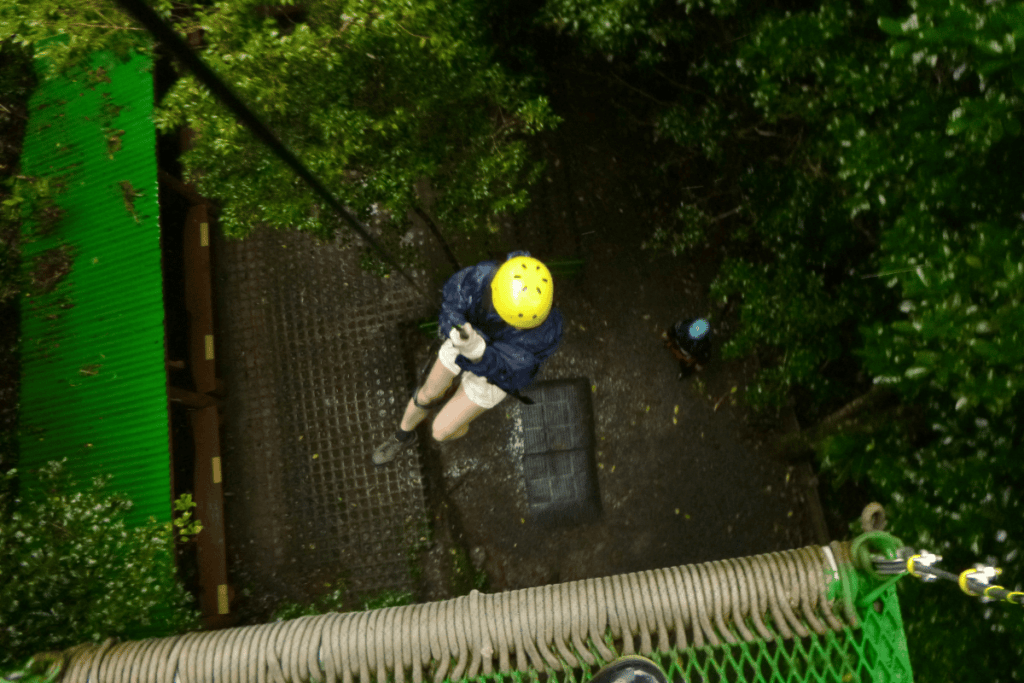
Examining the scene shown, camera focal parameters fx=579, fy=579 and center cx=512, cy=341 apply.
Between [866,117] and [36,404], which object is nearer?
[866,117]

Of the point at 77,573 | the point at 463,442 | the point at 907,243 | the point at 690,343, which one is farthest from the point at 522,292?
the point at 77,573

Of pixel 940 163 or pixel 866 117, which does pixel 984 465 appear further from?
pixel 866 117

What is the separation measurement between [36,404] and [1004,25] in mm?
6065

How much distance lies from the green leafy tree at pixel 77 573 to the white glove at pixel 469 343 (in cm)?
255

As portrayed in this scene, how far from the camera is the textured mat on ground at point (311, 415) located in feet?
17.5

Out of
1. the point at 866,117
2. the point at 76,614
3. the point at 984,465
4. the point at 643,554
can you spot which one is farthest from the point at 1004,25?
the point at 76,614

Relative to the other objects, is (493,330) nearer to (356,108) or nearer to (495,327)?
(495,327)

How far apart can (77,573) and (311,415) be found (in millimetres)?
2171

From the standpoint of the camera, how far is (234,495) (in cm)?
543

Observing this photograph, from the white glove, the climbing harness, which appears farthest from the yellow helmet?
the climbing harness

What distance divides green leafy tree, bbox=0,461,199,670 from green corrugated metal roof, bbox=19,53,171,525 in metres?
0.24

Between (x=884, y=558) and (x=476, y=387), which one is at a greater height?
(x=476, y=387)

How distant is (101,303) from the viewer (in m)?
4.39

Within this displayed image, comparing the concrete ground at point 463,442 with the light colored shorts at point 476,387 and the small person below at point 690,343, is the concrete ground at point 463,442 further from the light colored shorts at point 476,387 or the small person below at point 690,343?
the light colored shorts at point 476,387
